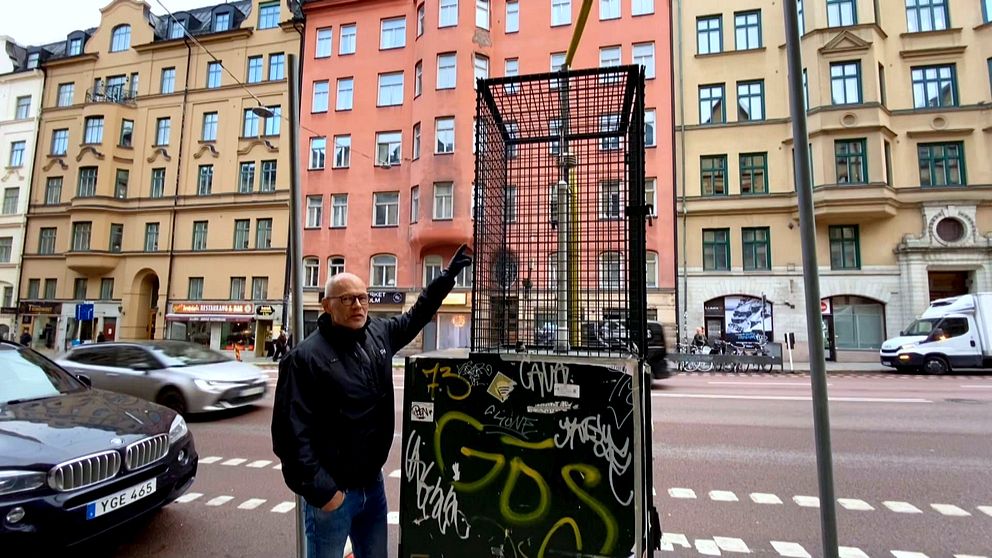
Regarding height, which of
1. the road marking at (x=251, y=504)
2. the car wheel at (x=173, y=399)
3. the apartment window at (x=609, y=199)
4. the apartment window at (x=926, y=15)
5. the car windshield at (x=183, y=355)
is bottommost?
the road marking at (x=251, y=504)

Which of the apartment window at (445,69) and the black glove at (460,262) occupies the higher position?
the apartment window at (445,69)

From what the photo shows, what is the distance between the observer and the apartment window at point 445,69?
23.7 metres

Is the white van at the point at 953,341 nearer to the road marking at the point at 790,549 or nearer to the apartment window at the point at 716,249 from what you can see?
the apartment window at the point at 716,249

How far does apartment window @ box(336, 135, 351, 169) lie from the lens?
2597cm

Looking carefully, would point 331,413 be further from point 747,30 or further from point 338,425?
point 747,30

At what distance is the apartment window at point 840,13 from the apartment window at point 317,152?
78.3 feet

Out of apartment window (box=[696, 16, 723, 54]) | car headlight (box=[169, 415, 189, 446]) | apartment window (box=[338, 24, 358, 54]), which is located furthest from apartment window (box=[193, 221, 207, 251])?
car headlight (box=[169, 415, 189, 446])

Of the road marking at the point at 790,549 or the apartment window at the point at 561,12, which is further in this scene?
the apartment window at the point at 561,12

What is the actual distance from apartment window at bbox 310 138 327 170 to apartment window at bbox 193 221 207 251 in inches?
281

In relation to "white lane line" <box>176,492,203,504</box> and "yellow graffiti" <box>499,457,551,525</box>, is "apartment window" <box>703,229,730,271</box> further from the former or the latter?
"yellow graffiti" <box>499,457,551,525</box>

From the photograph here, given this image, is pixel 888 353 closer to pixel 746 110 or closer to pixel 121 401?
pixel 746 110

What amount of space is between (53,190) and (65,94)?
6.35 meters

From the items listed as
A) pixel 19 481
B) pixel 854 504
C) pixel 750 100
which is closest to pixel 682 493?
pixel 854 504

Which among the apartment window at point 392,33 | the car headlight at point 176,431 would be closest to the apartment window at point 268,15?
the apartment window at point 392,33
